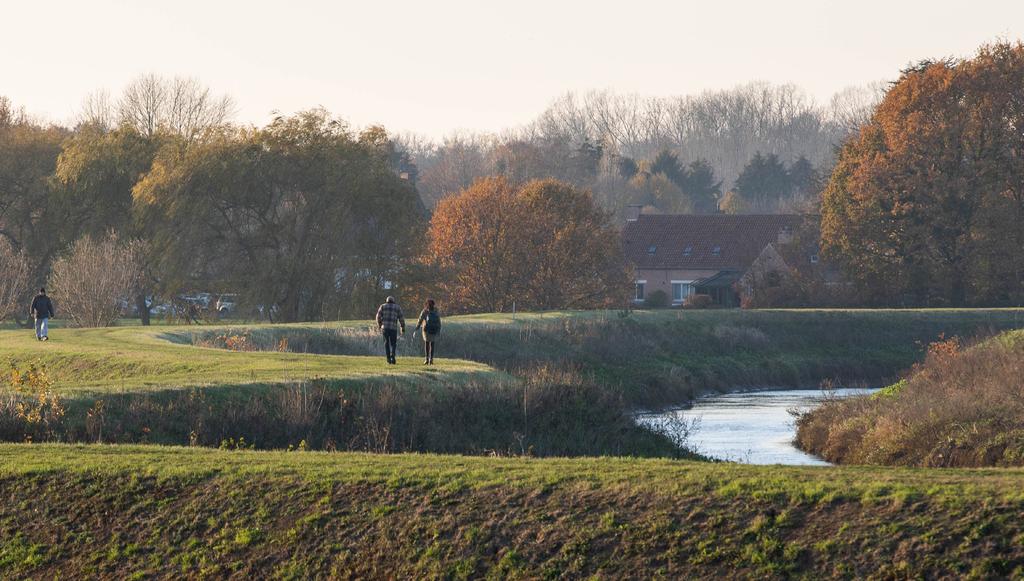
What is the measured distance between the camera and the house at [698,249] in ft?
319

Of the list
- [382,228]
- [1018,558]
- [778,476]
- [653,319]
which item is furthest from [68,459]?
[382,228]

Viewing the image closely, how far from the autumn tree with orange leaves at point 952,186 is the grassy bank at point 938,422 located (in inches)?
1296

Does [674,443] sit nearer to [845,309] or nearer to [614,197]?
[845,309]

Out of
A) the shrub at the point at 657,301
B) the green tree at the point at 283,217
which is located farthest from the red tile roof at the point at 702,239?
the green tree at the point at 283,217

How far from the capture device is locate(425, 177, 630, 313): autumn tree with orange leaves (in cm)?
7431

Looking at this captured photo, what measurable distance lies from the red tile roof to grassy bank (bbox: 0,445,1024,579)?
7917 cm

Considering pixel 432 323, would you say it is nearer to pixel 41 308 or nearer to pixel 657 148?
pixel 41 308

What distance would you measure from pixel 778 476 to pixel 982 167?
5730cm

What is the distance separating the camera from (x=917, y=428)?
30.5 metres

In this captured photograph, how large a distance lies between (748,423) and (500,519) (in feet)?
79.0

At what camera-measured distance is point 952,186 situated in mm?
71312

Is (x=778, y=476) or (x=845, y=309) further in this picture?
(x=845, y=309)

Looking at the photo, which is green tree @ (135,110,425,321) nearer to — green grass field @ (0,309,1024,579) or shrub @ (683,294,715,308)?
shrub @ (683,294,715,308)

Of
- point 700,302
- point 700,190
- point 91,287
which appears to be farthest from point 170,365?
point 700,190
